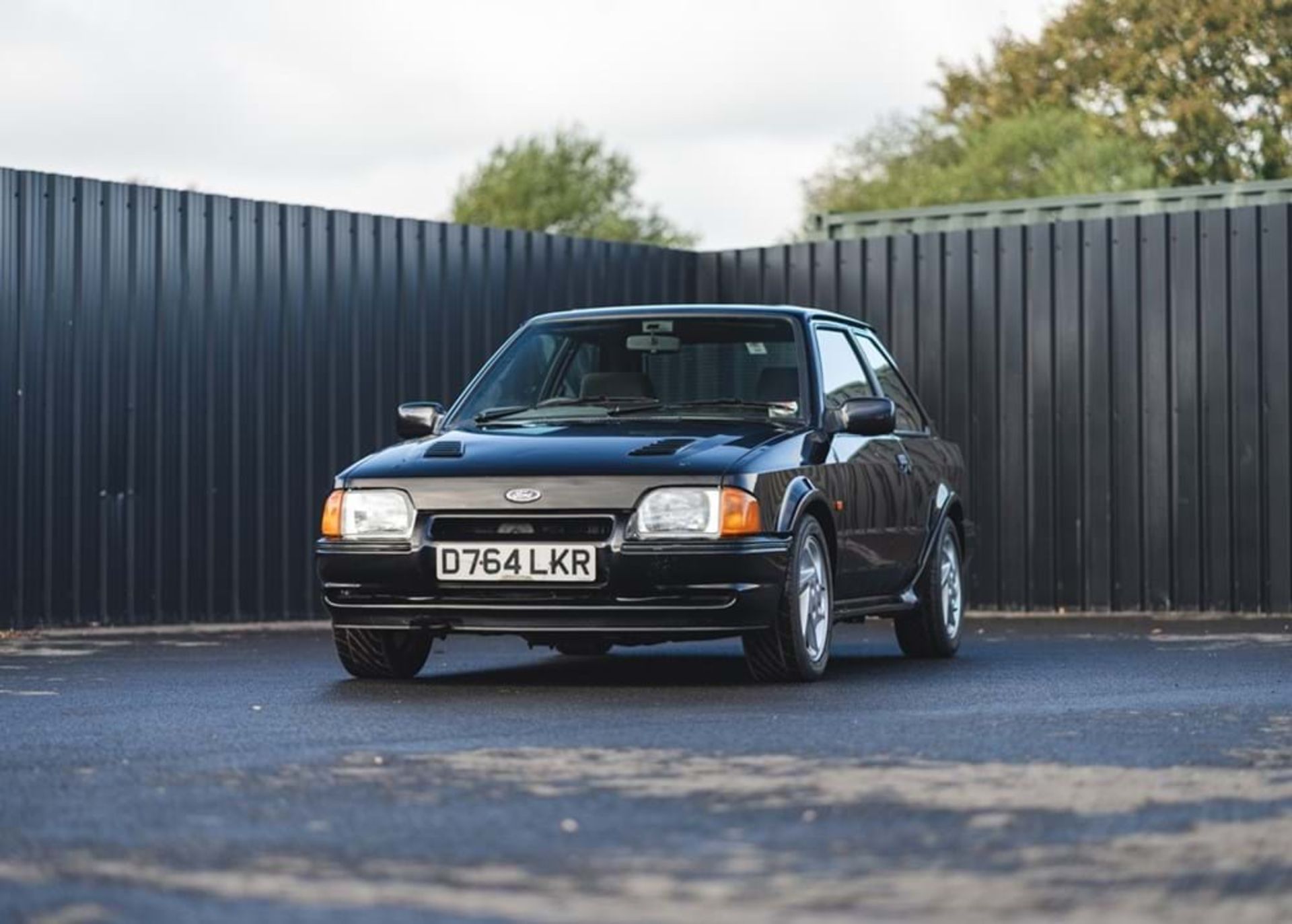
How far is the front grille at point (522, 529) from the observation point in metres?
10.2

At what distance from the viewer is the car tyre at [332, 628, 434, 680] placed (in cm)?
1104

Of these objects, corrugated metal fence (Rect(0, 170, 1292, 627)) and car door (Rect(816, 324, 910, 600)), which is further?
corrugated metal fence (Rect(0, 170, 1292, 627))

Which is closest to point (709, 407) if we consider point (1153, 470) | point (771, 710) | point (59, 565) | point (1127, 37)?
point (771, 710)

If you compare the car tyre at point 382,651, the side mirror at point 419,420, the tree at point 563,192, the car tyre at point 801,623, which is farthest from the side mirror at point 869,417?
the tree at point 563,192

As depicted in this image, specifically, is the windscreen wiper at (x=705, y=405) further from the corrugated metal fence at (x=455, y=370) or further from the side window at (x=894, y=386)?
the corrugated metal fence at (x=455, y=370)

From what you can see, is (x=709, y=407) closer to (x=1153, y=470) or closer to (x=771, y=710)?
(x=771, y=710)

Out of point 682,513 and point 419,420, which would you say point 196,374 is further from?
point 682,513

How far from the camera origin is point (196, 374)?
16.8 meters

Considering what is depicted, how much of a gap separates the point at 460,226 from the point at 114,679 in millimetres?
8175

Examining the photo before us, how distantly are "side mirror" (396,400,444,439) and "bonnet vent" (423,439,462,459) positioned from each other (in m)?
0.61

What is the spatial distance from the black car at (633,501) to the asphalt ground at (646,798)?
34cm

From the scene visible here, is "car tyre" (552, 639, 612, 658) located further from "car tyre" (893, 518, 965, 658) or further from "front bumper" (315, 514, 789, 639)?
"car tyre" (893, 518, 965, 658)

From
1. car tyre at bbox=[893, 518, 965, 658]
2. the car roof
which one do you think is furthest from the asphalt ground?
the car roof

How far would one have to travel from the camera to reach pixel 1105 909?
4961 mm
